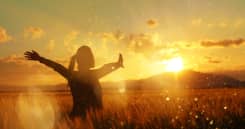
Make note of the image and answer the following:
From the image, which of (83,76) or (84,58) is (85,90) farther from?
(84,58)

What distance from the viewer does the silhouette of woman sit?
10.4 m

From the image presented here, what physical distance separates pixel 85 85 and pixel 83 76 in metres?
0.20

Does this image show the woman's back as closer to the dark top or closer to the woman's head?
the dark top

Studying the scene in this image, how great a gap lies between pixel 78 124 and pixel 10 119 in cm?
173

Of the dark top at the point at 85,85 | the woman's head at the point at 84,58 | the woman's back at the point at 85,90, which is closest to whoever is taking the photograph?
the woman's head at the point at 84,58

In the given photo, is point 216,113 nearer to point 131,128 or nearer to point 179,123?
point 179,123

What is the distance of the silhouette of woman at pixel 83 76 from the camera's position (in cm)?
1036

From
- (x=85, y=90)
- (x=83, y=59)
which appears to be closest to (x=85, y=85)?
(x=85, y=90)

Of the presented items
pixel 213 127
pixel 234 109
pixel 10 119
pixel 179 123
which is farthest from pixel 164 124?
pixel 10 119

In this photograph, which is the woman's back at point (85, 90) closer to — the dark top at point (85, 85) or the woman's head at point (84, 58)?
the dark top at point (85, 85)

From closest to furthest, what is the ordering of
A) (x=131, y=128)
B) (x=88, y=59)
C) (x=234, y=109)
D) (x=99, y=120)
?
(x=131, y=128)
(x=99, y=120)
(x=234, y=109)
(x=88, y=59)

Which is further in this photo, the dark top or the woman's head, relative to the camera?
the dark top

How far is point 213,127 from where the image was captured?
21.5 ft

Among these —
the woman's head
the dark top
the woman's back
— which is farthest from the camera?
the woman's back
